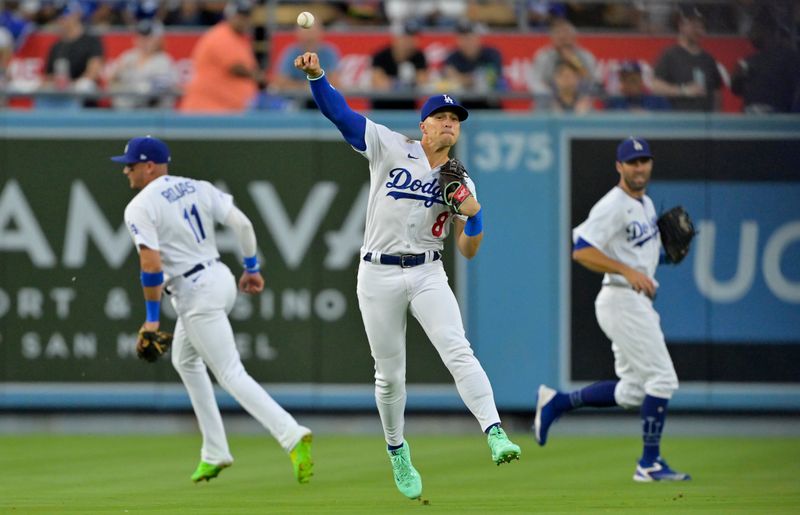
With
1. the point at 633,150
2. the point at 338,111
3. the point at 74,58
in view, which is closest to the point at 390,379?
the point at 338,111

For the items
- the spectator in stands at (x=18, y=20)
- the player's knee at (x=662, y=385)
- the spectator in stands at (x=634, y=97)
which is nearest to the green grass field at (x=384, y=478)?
the player's knee at (x=662, y=385)

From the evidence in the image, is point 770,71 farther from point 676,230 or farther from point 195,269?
point 195,269

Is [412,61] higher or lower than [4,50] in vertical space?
lower

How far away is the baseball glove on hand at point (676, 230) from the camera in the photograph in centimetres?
1081

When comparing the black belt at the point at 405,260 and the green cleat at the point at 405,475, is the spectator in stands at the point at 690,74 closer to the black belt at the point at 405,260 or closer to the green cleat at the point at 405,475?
the black belt at the point at 405,260

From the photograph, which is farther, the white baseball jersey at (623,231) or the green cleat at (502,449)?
the white baseball jersey at (623,231)

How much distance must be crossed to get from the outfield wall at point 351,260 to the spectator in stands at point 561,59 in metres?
0.52

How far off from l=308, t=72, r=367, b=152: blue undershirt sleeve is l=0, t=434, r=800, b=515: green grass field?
2141 millimetres

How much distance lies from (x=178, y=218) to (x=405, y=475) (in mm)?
2547

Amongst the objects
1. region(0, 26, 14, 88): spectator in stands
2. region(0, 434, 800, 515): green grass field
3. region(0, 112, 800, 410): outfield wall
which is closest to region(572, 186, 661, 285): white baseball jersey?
region(0, 434, 800, 515): green grass field

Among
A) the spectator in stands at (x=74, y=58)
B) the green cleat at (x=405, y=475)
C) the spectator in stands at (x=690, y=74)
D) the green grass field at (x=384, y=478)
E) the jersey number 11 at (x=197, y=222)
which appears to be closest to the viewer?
the green grass field at (x=384, y=478)

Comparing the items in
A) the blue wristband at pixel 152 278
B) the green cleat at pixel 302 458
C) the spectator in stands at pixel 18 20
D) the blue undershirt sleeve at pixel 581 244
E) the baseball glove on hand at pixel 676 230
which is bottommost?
the green cleat at pixel 302 458

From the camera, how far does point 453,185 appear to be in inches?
329

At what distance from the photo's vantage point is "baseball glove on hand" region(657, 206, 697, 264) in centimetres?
1081
